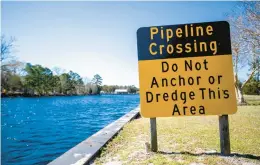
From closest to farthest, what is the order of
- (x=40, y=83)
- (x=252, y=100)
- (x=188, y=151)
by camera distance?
1. (x=188, y=151)
2. (x=252, y=100)
3. (x=40, y=83)

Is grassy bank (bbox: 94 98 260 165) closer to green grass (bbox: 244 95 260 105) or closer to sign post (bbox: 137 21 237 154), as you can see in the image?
sign post (bbox: 137 21 237 154)

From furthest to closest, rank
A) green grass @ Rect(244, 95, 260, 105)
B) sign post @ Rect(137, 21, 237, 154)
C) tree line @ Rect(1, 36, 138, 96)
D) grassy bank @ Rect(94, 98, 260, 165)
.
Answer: tree line @ Rect(1, 36, 138, 96)
green grass @ Rect(244, 95, 260, 105)
sign post @ Rect(137, 21, 237, 154)
grassy bank @ Rect(94, 98, 260, 165)

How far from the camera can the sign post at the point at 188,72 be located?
521 centimetres

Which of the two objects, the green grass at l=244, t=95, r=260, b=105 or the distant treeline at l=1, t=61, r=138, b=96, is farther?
the distant treeline at l=1, t=61, r=138, b=96

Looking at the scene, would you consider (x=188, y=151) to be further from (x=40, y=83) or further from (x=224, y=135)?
(x=40, y=83)

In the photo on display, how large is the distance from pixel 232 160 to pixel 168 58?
9.33ft

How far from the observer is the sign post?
521 cm

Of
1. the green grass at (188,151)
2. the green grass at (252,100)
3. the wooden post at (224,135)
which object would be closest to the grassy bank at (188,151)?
the green grass at (188,151)

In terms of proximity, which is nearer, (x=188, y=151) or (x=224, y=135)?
(x=224, y=135)

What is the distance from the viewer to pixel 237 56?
25188mm

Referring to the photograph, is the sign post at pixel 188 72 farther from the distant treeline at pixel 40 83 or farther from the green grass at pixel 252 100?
the distant treeline at pixel 40 83

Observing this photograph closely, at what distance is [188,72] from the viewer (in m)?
5.32

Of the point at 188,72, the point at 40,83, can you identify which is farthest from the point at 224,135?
the point at 40,83

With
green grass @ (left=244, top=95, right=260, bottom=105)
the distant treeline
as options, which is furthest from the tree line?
green grass @ (left=244, top=95, right=260, bottom=105)
